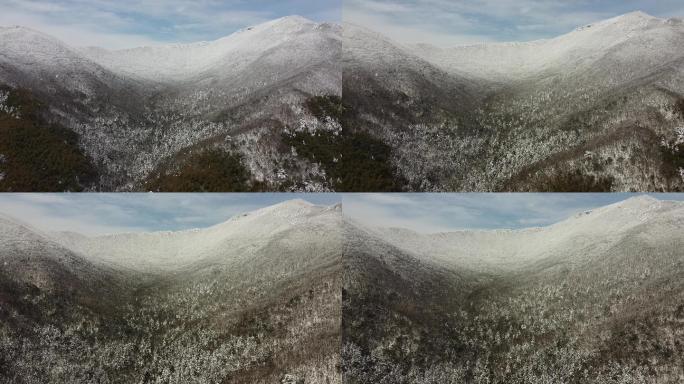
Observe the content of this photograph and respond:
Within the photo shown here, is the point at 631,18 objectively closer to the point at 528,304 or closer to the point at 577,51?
the point at 577,51

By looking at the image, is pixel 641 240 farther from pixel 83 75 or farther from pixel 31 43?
pixel 31 43

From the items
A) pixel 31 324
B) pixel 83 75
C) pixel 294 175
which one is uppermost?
pixel 83 75

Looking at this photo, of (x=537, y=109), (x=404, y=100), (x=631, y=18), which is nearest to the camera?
(x=537, y=109)

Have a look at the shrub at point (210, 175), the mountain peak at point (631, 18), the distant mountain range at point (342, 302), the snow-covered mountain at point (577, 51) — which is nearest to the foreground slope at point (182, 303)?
the distant mountain range at point (342, 302)

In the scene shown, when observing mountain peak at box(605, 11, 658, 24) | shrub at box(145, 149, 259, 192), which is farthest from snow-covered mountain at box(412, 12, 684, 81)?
shrub at box(145, 149, 259, 192)

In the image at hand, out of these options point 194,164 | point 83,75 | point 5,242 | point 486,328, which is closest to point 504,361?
point 486,328

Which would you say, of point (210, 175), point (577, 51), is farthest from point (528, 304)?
point (210, 175)
